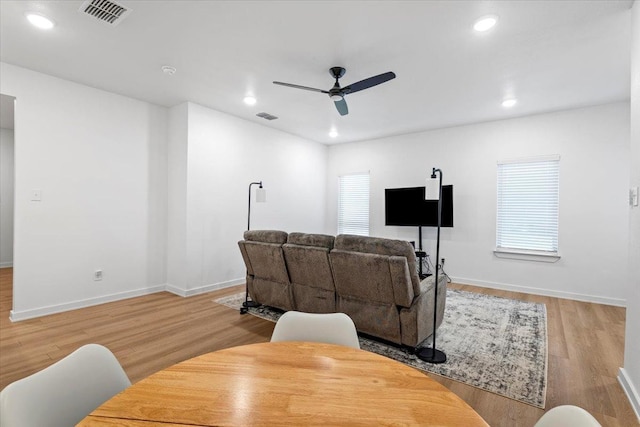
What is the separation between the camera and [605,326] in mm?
3424

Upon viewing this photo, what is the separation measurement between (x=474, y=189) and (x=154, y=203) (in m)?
5.38

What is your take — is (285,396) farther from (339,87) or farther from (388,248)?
(339,87)

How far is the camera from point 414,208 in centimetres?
561

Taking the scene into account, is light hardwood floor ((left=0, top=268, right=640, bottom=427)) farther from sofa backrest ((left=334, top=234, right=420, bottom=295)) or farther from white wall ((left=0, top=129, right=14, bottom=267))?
white wall ((left=0, top=129, right=14, bottom=267))

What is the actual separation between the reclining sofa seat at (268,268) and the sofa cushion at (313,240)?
0.17 m

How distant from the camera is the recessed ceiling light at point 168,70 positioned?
342 cm

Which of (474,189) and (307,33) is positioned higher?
(307,33)

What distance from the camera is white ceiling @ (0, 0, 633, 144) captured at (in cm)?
242

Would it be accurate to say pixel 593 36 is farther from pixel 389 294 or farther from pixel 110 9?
pixel 110 9

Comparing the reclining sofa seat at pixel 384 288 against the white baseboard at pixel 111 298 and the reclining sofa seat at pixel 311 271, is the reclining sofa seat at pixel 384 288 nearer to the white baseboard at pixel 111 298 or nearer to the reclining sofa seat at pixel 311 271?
the reclining sofa seat at pixel 311 271

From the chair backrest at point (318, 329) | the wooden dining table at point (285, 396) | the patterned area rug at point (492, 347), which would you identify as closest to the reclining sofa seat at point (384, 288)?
the patterned area rug at point (492, 347)

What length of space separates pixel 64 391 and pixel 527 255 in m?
5.72

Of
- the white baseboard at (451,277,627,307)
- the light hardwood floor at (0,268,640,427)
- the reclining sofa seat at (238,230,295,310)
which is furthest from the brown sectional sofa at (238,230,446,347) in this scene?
the white baseboard at (451,277,627,307)

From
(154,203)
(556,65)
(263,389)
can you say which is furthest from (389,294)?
(154,203)
